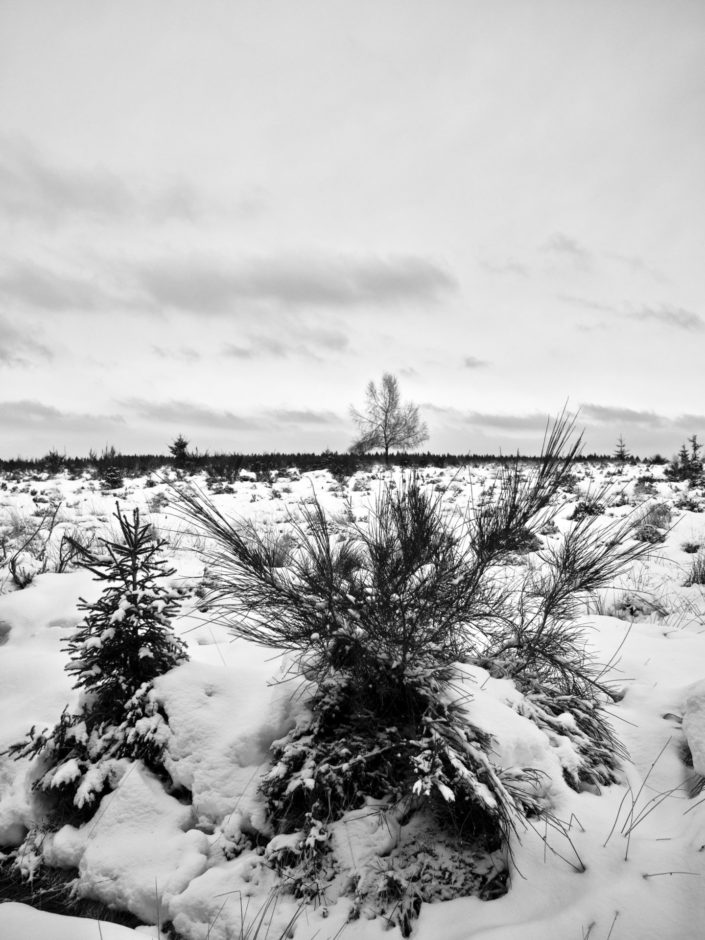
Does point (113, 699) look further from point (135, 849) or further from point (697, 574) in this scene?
point (697, 574)

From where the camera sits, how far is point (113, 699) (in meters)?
2.13

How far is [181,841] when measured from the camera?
5.74 ft

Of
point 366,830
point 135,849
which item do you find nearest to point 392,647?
point 366,830

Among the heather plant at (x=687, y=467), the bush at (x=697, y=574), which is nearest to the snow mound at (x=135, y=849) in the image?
the bush at (x=697, y=574)

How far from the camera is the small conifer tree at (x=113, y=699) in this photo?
76.8 inches

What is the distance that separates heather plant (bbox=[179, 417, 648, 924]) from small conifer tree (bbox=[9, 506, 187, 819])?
44 centimetres

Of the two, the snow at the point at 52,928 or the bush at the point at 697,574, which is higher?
the bush at the point at 697,574

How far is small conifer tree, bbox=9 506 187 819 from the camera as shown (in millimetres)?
1951

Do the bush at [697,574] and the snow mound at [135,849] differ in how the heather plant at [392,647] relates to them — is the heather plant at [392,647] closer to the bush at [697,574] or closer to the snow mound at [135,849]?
the snow mound at [135,849]

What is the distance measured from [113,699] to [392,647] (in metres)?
1.31

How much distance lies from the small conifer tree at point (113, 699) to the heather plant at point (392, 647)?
44 cm

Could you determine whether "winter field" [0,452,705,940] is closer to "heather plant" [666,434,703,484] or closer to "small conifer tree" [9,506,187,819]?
"small conifer tree" [9,506,187,819]

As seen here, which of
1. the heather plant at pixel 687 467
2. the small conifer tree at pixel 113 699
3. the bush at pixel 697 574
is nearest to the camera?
the small conifer tree at pixel 113 699

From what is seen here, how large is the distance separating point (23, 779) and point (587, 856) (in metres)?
2.26
